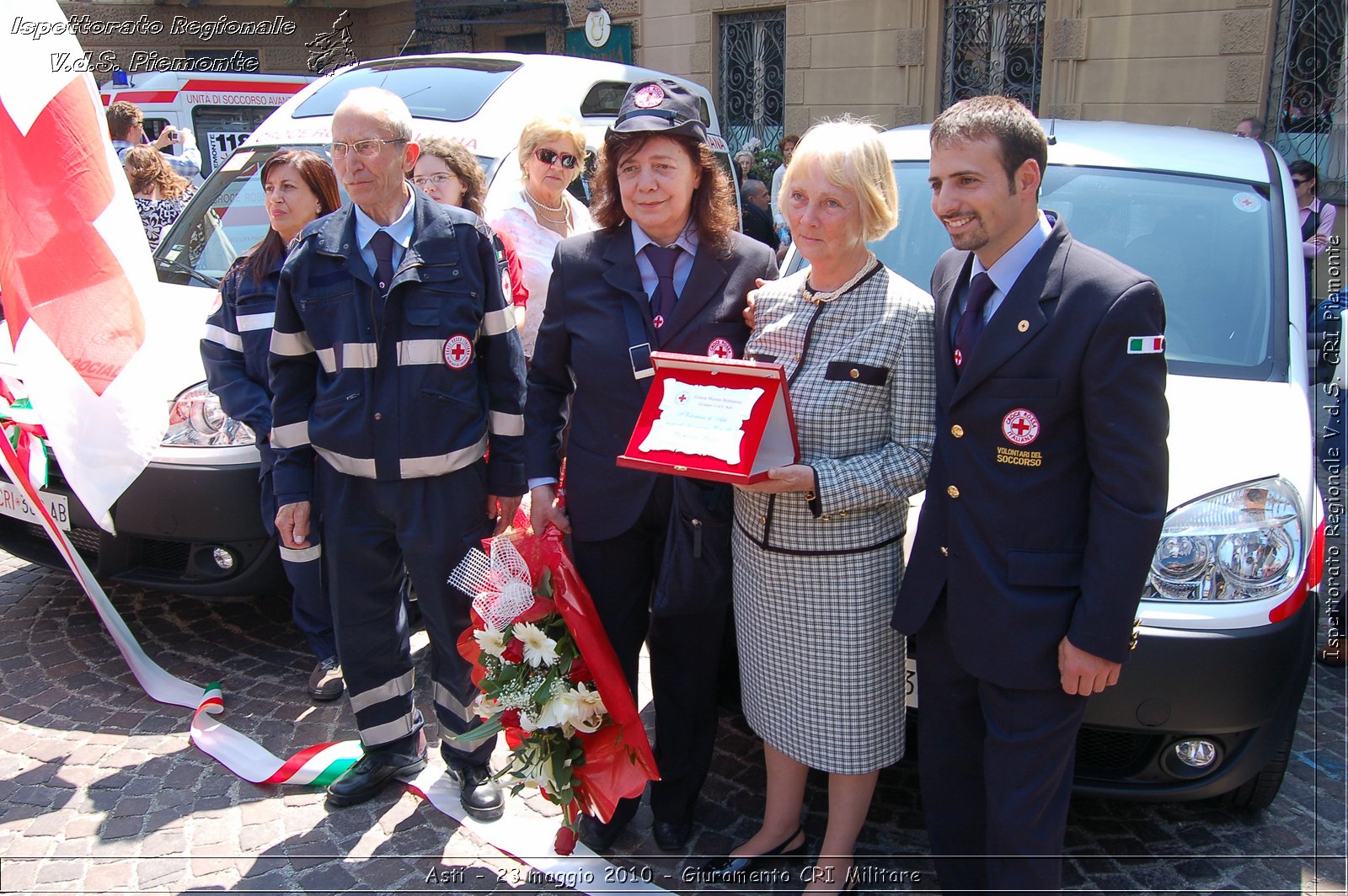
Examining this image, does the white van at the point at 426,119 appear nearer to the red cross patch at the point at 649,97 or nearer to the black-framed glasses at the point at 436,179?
the black-framed glasses at the point at 436,179

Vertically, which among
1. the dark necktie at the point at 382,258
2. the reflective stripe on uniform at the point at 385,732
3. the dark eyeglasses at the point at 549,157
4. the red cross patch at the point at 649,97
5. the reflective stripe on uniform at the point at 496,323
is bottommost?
the reflective stripe on uniform at the point at 385,732

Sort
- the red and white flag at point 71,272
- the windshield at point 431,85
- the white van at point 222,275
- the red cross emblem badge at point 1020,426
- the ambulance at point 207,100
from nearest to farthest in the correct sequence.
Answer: the red cross emblem badge at point 1020,426
the red and white flag at point 71,272
the white van at point 222,275
the windshield at point 431,85
the ambulance at point 207,100

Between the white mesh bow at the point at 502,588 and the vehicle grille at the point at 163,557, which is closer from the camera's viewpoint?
the white mesh bow at the point at 502,588

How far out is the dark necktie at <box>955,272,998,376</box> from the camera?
232cm

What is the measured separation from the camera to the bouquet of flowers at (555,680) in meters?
2.80

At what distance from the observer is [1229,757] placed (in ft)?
9.04

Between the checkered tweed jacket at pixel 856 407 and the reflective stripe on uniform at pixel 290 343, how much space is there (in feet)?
4.60

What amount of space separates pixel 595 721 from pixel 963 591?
1105 mm

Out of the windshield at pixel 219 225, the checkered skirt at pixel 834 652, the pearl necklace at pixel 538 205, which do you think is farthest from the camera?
the windshield at pixel 219 225

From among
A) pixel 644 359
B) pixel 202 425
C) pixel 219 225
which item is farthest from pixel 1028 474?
pixel 219 225

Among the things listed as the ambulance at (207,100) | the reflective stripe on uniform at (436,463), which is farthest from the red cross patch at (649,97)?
the ambulance at (207,100)

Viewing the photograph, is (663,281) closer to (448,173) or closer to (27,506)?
(448,173)

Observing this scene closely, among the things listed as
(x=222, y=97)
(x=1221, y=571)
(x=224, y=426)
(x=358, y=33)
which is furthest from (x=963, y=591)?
(x=358, y=33)

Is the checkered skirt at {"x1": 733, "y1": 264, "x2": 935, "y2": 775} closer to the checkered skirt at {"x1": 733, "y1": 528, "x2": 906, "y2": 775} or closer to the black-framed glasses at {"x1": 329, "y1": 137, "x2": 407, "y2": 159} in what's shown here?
the checkered skirt at {"x1": 733, "y1": 528, "x2": 906, "y2": 775}
